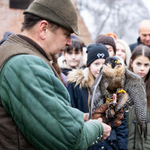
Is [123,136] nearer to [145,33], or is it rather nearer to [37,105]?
[37,105]

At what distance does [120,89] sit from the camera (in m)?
2.75

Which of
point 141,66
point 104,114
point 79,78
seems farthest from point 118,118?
point 141,66

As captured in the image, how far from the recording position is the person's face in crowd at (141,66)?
10.9ft

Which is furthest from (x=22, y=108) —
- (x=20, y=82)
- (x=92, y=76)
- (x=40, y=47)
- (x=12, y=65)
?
(x=92, y=76)

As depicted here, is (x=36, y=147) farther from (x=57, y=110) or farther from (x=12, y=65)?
(x=12, y=65)

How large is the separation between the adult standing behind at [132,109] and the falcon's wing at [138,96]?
1.80 feet

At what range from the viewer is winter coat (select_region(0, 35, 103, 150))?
1271mm

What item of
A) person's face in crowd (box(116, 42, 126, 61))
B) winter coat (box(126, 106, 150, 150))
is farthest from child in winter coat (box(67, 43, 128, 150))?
person's face in crowd (box(116, 42, 126, 61))

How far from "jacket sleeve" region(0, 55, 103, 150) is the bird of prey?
117 centimetres

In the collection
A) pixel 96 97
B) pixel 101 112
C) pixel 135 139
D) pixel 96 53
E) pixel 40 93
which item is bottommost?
pixel 135 139

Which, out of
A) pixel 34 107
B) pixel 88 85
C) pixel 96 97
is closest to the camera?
pixel 34 107

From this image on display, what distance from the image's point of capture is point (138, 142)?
9.98ft

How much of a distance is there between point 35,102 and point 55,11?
0.69m

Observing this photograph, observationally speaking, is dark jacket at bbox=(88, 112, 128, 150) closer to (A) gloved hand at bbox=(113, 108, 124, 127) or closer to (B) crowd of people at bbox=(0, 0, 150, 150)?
(A) gloved hand at bbox=(113, 108, 124, 127)
